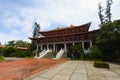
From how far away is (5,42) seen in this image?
6856 cm

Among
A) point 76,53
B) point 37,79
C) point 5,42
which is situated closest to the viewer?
point 37,79

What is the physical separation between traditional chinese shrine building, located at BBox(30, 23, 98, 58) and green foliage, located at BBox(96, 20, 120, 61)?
6196 millimetres

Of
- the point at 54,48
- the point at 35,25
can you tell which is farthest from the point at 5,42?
the point at 54,48

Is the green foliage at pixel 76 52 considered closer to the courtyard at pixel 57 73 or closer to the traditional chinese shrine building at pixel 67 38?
the traditional chinese shrine building at pixel 67 38

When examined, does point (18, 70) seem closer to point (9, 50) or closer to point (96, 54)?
point (96, 54)

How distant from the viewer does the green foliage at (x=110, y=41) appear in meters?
21.6

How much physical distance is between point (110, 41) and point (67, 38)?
→ 46.7 feet

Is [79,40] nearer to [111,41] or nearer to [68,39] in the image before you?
[68,39]

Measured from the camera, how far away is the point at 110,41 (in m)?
21.9

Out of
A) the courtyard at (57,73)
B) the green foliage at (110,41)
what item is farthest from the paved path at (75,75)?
the green foliage at (110,41)

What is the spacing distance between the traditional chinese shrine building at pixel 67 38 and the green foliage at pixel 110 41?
6.20m

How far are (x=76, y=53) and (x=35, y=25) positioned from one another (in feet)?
108

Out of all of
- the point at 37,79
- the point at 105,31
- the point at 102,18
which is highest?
the point at 102,18

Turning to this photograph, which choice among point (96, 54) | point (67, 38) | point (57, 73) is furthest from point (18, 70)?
point (67, 38)
